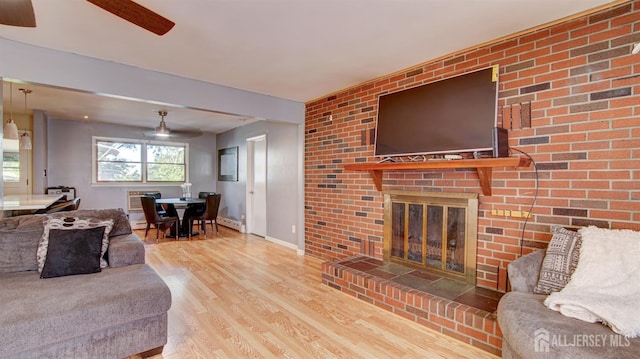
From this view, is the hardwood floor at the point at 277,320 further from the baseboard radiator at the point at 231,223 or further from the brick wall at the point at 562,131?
the baseboard radiator at the point at 231,223

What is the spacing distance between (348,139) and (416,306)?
2070mm

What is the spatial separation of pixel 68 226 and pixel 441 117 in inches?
126

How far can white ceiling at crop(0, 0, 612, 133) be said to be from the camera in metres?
1.98

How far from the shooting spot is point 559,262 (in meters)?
1.83

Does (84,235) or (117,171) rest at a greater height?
(117,171)

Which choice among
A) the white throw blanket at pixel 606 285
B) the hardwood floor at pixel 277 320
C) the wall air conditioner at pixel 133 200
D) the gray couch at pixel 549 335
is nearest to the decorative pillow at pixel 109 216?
the hardwood floor at pixel 277 320

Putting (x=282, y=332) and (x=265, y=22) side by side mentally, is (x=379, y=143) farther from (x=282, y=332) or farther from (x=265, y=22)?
(x=282, y=332)

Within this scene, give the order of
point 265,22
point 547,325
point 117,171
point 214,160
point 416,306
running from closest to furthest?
point 547,325
point 265,22
point 416,306
point 117,171
point 214,160

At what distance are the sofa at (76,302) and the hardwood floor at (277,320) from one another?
1.10ft

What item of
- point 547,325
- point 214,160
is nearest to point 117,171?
point 214,160

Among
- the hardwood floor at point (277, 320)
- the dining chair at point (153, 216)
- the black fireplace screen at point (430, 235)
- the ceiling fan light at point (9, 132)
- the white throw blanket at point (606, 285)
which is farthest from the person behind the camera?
the dining chair at point (153, 216)

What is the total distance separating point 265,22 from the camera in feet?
7.13

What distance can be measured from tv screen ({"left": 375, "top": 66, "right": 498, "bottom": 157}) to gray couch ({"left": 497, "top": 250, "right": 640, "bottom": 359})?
47.8 inches

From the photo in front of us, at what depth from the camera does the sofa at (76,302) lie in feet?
5.15
